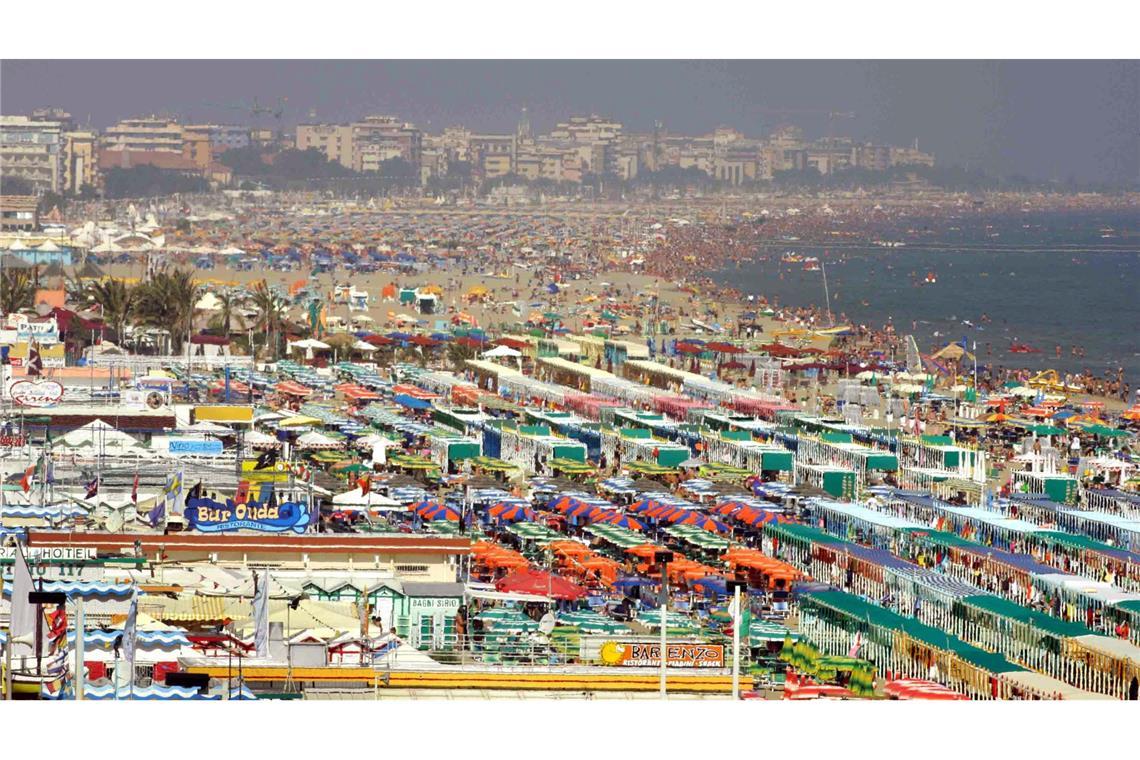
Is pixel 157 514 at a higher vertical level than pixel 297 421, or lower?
higher

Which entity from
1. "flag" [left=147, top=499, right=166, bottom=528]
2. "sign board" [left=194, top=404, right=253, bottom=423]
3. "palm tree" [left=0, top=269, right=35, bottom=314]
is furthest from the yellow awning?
"palm tree" [left=0, top=269, right=35, bottom=314]

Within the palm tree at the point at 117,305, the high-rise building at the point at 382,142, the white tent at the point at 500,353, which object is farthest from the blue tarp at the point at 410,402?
the high-rise building at the point at 382,142

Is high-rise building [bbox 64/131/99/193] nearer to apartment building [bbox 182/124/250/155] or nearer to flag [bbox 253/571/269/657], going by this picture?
apartment building [bbox 182/124/250/155]

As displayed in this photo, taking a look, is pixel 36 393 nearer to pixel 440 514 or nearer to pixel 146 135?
pixel 440 514

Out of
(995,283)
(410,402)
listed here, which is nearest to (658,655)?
(410,402)

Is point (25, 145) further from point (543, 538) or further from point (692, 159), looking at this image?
point (543, 538)
